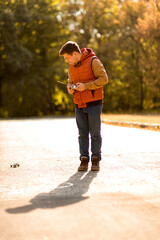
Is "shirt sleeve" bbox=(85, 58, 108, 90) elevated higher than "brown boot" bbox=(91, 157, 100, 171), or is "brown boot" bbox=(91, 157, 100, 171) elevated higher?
"shirt sleeve" bbox=(85, 58, 108, 90)

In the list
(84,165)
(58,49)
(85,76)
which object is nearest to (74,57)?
(85,76)

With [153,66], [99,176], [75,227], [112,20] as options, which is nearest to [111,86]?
[112,20]

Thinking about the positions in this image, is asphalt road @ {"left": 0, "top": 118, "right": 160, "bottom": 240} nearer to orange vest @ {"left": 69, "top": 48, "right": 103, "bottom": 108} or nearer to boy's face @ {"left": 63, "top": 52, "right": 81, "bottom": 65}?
A: orange vest @ {"left": 69, "top": 48, "right": 103, "bottom": 108}

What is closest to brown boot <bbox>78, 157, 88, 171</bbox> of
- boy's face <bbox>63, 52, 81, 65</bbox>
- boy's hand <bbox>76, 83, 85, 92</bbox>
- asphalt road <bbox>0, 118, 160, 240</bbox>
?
asphalt road <bbox>0, 118, 160, 240</bbox>

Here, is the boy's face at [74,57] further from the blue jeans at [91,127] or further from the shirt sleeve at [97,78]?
the blue jeans at [91,127]

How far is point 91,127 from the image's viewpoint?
6.64 metres

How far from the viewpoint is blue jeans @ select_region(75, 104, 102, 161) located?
6.57m

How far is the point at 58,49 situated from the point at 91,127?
3199 cm

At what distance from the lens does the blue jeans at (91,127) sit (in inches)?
259

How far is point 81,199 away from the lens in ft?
15.2

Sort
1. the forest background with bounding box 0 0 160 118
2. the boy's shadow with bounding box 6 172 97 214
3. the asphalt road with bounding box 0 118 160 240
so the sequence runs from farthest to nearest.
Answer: the forest background with bounding box 0 0 160 118, the boy's shadow with bounding box 6 172 97 214, the asphalt road with bounding box 0 118 160 240

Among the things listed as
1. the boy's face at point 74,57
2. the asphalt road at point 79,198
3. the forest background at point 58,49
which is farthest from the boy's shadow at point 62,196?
the forest background at point 58,49

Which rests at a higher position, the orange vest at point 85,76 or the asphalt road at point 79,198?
the orange vest at point 85,76

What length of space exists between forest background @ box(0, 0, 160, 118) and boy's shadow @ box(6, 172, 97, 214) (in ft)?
93.1
